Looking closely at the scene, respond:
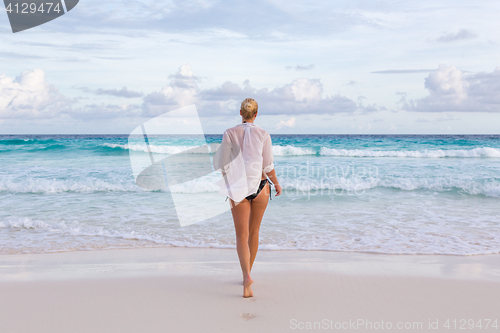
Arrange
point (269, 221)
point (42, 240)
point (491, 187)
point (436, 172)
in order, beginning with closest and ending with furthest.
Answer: point (42, 240) → point (269, 221) → point (491, 187) → point (436, 172)

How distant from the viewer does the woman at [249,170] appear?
9.91ft

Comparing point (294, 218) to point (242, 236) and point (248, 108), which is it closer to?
point (242, 236)

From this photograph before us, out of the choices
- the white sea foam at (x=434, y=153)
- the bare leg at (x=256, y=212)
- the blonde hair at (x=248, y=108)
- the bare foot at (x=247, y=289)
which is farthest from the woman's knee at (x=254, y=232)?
the white sea foam at (x=434, y=153)

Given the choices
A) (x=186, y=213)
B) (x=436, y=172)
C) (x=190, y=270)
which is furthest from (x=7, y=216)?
(x=436, y=172)

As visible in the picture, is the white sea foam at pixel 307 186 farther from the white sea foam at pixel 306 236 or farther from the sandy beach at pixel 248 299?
the sandy beach at pixel 248 299

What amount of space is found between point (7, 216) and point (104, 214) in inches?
79.7

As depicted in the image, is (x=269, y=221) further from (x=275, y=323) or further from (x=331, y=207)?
(x=275, y=323)

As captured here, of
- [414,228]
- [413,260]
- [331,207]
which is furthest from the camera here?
[331,207]

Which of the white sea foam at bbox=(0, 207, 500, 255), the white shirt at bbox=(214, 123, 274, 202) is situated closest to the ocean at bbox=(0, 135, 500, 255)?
the white sea foam at bbox=(0, 207, 500, 255)

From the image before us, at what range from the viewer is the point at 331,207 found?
804cm

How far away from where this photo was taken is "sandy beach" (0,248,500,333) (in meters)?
2.75

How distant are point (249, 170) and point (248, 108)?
593 millimetres

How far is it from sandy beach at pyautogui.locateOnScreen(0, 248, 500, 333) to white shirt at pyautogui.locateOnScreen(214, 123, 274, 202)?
1.08m

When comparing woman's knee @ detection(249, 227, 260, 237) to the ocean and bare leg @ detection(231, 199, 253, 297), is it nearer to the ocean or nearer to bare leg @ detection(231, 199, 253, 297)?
bare leg @ detection(231, 199, 253, 297)
